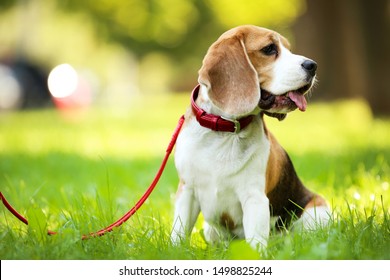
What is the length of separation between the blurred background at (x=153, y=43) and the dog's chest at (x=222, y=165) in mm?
7847

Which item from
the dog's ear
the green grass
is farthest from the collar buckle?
the green grass

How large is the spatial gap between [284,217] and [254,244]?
0.63m

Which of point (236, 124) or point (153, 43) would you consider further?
point (153, 43)

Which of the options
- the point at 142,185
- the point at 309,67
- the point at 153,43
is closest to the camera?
the point at 309,67

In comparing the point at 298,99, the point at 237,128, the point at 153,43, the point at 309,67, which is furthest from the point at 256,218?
the point at 153,43

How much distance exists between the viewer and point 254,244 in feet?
11.3

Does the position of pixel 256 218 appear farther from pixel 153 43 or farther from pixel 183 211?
pixel 153 43

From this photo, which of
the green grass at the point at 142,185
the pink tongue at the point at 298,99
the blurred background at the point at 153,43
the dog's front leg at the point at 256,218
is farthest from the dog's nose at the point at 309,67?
the blurred background at the point at 153,43

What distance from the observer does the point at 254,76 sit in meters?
3.50

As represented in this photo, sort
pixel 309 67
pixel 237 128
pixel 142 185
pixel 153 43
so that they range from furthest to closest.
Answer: pixel 153 43 < pixel 142 185 < pixel 237 128 < pixel 309 67

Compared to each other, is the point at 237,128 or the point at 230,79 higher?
the point at 230,79

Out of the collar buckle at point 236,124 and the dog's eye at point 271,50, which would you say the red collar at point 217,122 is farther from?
Result: the dog's eye at point 271,50

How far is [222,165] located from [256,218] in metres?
0.37
